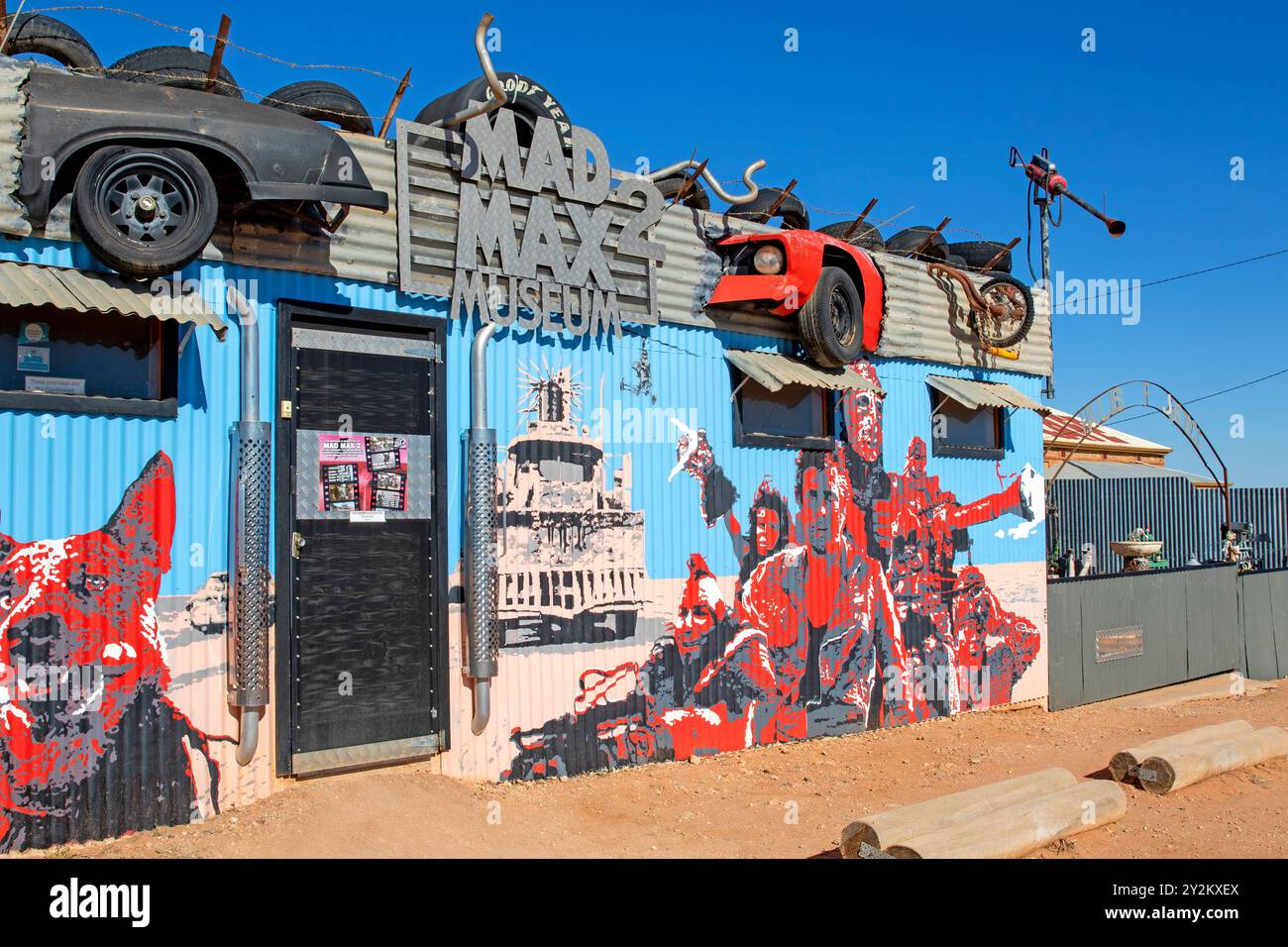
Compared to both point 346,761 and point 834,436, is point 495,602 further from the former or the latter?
point 834,436

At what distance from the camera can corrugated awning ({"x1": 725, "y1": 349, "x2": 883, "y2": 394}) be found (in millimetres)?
9836

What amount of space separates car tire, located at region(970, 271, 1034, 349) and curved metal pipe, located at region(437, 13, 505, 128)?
726cm

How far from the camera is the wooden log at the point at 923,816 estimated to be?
6020 mm

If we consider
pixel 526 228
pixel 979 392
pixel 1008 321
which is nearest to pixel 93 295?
pixel 526 228

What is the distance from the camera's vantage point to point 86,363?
6.36 meters

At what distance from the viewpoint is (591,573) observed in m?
8.70

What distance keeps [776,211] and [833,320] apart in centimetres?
133

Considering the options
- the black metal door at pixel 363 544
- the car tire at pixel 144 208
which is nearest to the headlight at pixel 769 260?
the black metal door at pixel 363 544

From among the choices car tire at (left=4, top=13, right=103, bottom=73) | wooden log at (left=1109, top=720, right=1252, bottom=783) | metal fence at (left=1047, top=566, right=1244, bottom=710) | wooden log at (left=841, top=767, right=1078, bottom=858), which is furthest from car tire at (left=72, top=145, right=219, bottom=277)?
metal fence at (left=1047, top=566, right=1244, bottom=710)

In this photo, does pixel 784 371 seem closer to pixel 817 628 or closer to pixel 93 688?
pixel 817 628

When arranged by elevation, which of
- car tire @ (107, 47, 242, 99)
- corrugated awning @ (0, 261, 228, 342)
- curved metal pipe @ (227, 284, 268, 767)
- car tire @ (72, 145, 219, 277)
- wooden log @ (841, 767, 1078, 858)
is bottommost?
wooden log @ (841, 767, 1078, 858)

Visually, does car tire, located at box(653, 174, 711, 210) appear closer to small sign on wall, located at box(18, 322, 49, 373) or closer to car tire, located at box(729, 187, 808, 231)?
car tire, located at box(729, 187, 808, 231)

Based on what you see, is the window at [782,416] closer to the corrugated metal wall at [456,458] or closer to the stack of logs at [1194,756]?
the corrugated metal wall at [456,458]
